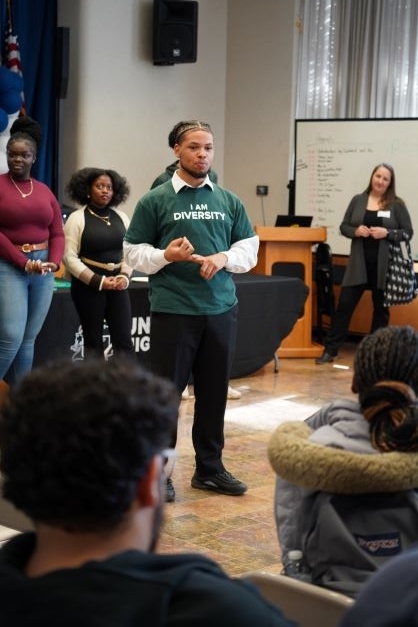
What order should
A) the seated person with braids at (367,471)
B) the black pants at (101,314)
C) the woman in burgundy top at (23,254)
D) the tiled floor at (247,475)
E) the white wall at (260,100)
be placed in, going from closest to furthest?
the seated person with braids at (367,471)
the tiled floor at (247,475)
the woman in burgundy top at (23,254)
the black pants at (101,314)
the white wall at (260,100)

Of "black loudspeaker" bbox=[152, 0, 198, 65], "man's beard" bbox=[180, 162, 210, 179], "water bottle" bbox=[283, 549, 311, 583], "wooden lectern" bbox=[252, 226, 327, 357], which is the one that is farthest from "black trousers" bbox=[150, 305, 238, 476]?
"black loudspeaker" bbox=[152, 0, 198, 65]

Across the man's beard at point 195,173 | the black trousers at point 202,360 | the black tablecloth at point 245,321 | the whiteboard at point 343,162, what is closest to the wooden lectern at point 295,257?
the black tablecloth at point 245,321

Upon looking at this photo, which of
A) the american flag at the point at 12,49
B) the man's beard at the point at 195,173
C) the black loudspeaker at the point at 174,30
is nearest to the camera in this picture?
the man's beard at the point at 195,173

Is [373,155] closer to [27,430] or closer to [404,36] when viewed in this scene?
[404,36]

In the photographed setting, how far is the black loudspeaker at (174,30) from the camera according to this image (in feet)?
28.6

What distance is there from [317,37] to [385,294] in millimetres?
3076

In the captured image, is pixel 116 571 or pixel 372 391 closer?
pixel 116 571

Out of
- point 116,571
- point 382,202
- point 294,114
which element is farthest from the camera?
point 294,114

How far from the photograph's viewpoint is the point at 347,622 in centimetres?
121

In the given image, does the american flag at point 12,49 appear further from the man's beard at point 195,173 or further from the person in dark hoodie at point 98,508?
the person in dark hoodie at point 98,508

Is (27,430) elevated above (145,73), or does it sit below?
below

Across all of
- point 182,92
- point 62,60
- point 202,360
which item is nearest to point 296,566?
point 202,360

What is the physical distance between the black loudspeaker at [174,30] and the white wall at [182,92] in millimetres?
190

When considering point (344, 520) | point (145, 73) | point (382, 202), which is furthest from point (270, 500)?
point (145, 73)
